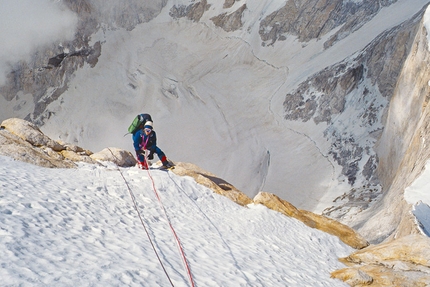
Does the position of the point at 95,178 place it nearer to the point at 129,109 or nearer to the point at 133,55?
the point at 129,109

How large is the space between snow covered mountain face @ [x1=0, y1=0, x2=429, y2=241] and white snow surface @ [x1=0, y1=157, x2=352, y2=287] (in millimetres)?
8299

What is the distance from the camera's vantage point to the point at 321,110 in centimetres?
3181

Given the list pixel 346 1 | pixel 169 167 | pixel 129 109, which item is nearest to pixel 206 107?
pixel 129 109

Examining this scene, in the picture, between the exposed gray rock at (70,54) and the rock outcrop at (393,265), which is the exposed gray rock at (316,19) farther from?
the rock outcrop at (393,265)

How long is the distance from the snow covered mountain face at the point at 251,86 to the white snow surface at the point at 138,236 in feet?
27.2

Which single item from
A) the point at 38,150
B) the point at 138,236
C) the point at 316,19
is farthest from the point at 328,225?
the point at 316,19

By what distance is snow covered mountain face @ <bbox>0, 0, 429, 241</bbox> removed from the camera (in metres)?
25.2

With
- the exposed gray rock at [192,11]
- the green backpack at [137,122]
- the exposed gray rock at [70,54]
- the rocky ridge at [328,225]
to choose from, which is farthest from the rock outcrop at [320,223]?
the exposed gray rock at [192,11]

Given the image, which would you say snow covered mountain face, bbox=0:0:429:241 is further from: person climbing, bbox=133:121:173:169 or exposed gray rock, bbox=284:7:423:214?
person climbing, bbox=133:121:173:169

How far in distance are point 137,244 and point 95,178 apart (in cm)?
378

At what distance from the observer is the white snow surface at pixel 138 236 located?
4.17 metres

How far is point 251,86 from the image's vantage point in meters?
38.2

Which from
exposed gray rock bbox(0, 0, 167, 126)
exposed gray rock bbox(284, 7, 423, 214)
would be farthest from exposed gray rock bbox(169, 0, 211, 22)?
exposed gray rock bbox(284, 7, 423, 214)

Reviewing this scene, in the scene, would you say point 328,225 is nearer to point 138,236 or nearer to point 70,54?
point 138,236
